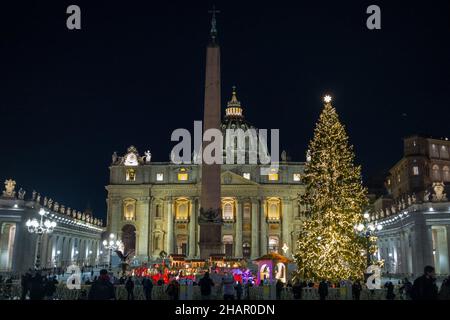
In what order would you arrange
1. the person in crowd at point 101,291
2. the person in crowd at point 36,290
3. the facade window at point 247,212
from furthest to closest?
1. the facade window at point 247,212
2. the person in crowd at point 36,290
3. the person in crowd at point 101,291

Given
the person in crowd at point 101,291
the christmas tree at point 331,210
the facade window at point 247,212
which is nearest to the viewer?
the person in crowd at point 101,291

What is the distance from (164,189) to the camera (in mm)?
89938

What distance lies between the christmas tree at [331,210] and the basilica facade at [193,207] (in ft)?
189

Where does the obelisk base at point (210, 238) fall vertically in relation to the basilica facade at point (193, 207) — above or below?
below

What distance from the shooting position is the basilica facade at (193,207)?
87.3m

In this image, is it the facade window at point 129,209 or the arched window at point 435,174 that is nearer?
the arched window at point 435,174

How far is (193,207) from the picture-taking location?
8875 centimetres

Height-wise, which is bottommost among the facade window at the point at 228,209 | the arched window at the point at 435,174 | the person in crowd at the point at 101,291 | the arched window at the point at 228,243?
the person in crowd at the point at 101,291

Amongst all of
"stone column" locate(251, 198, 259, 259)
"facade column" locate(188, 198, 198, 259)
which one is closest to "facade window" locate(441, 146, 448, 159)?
"stone column" locate(251, 198, 259, 259)

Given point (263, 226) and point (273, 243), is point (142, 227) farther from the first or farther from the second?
point (273, 243)

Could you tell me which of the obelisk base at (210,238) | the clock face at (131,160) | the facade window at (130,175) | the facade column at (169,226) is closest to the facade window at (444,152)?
the facade column at (169,226)

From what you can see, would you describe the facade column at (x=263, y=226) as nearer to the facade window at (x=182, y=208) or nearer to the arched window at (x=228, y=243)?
the arched window at (x=228, y=243)

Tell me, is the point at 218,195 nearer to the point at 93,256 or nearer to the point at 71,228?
the point at 71,228

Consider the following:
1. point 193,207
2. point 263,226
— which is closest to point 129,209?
point 193,207
